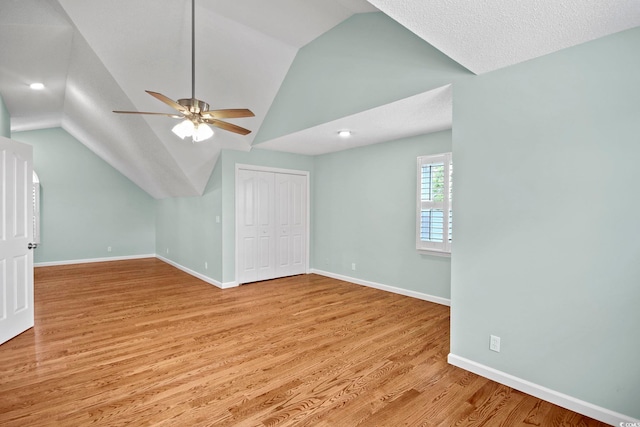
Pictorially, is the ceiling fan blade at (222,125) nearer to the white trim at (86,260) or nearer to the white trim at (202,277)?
the white trim at (202,277)

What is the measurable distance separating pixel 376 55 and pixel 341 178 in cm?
268

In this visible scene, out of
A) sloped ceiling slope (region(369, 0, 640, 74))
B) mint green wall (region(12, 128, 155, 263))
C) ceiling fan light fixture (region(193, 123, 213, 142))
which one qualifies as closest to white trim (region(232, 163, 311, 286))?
ceiling fan light fixture (region(193, 123, 213, 142))

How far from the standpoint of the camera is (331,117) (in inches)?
148

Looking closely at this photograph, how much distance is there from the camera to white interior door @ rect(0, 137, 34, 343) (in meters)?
3.10

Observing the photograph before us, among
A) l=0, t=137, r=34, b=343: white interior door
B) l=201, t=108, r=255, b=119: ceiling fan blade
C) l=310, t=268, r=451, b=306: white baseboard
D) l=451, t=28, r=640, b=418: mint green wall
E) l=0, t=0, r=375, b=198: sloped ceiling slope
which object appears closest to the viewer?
l=451, t=28, r=640, b=418: mint green wall

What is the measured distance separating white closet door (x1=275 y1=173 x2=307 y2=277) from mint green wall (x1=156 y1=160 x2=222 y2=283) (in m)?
1.09

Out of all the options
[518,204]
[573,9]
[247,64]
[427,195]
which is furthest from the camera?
[427,195]

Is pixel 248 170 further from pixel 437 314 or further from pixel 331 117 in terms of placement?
pixel 437 314

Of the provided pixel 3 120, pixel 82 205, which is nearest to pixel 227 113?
pixel 3 120

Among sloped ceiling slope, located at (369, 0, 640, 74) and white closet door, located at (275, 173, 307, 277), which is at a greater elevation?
sloped ceiling slope, located at (369, 0, 640, 74)

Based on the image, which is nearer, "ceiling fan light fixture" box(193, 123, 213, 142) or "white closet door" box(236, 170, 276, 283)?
"ceiling fan light fixture" box(193, 123, 213, 142)

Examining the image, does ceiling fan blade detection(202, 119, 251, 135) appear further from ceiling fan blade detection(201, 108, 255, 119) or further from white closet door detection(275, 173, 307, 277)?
white closet door detection(275, 173, 307, 277)

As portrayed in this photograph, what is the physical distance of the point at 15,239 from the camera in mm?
3264

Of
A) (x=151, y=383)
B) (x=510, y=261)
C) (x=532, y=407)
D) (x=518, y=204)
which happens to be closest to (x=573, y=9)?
(x=518, y=204)
